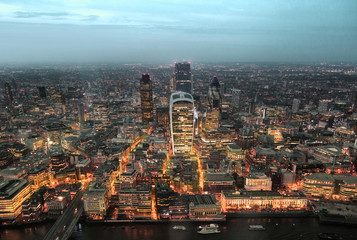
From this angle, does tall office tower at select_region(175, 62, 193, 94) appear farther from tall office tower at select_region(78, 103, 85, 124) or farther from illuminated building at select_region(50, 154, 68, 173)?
illuminated building at select_region(50, 154, 68, 173)

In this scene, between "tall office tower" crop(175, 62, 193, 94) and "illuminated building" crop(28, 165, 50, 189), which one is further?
"tall office tower" crop(175, 62, 193, 94)

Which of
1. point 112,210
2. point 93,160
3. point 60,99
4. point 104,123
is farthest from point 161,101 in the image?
point 112,210

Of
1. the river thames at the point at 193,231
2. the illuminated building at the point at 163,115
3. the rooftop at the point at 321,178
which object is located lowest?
the river thames at the point at 193,231

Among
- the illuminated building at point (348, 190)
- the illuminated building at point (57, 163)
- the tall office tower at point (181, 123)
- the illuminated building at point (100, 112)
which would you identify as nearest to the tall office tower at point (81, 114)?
the illuminated building at point (100, 112)

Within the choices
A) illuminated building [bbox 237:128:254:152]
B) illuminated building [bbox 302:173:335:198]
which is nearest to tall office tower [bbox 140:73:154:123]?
illuminated building [bbox 237:128:254:152]

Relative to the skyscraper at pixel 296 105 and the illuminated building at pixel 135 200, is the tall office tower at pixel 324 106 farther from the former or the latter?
the illuminated building at pixel 135 200

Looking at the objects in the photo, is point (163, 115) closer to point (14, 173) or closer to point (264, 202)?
point (14, 173)

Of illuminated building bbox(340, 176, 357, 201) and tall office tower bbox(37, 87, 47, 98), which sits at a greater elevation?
tall office tower bbox(37, 87, 47, 98)
